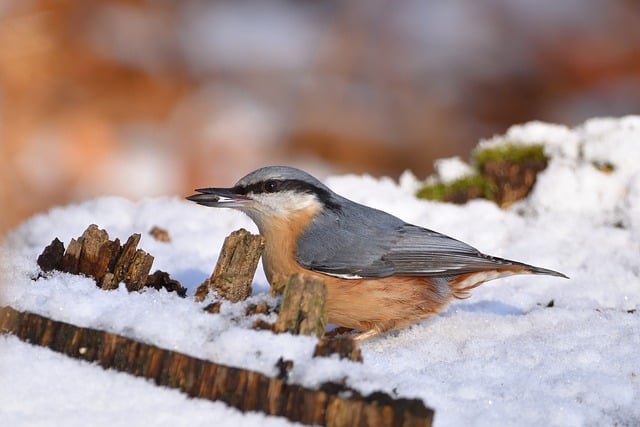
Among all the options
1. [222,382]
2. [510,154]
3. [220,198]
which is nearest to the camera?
[222,382]

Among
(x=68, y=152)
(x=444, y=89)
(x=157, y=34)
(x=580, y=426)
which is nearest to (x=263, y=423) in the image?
(x=580, y=426)

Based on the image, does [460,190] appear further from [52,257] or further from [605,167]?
[52,257]

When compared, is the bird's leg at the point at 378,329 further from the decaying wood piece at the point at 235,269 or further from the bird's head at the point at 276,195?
the decaying wood piece at the point at 235,269

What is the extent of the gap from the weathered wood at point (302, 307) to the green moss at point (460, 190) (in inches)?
130

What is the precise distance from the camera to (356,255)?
11.7 feet

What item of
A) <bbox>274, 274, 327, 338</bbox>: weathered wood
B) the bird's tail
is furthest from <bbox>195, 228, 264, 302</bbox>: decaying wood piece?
the bird's tail

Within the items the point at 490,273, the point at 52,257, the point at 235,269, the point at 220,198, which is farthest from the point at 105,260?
the point at 490,273

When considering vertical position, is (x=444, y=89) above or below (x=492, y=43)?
below

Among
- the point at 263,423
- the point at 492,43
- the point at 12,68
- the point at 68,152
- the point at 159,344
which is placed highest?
the point at 492,43

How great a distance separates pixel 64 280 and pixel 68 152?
5360mm

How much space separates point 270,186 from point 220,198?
24 centimetres

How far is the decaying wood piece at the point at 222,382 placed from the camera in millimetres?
2119

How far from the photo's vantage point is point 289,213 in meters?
3.77

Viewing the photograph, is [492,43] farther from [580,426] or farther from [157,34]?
[580,426]
